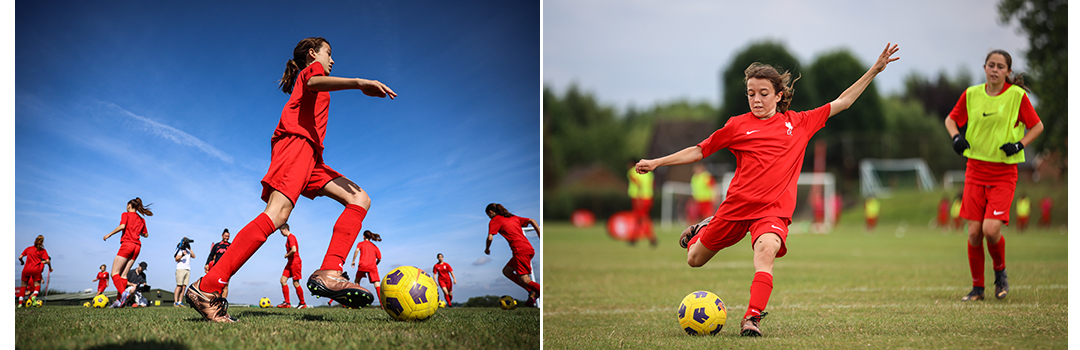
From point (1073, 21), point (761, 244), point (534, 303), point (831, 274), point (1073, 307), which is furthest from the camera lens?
point (831, 274)

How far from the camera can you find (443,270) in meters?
5.80

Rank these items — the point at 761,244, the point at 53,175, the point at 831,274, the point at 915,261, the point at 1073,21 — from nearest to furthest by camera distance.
→ 1. the point at 761,244
2. the point at 53,175
3. the point at 1073,21
4. the point at 831,274
5. the point at 915,261

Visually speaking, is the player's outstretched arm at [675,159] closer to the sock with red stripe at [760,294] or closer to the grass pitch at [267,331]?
the sock with red stripe at [760,294]

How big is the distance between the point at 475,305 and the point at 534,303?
19.7 inches

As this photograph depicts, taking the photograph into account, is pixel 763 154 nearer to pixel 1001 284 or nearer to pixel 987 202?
pixel 987 202

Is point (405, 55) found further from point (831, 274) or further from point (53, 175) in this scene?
point (831, 274)

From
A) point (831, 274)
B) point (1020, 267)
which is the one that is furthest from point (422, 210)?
point (1020, 267)

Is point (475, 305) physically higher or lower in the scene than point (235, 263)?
lower

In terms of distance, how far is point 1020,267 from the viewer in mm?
7742

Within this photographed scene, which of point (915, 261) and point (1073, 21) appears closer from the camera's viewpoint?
point (1073, 21)

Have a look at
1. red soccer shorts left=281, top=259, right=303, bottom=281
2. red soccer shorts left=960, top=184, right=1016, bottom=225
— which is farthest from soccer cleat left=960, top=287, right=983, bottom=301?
red soccer shorts left=281, top=259, right=303, bottom=281

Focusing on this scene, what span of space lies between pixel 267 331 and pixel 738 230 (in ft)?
8.31

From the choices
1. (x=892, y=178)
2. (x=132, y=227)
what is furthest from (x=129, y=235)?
(x=892, y=178)

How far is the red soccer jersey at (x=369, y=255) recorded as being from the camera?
236 inches
